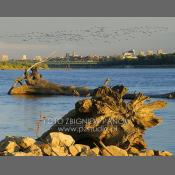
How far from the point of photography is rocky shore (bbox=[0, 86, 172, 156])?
1145cm

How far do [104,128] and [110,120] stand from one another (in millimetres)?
215

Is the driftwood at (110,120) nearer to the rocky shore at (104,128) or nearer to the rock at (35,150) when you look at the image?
the rocky shore at (104,128)

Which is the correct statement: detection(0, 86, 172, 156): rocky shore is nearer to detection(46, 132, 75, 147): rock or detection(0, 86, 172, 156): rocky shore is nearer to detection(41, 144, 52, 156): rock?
detection(46, 132, 75, 147): rock

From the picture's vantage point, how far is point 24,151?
11.0 m

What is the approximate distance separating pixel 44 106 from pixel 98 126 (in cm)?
1408

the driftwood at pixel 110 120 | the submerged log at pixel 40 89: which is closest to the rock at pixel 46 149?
the driftwood at pixel 110 120

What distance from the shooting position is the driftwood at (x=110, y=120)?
12.3m

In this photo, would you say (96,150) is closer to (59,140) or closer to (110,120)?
(59,140)

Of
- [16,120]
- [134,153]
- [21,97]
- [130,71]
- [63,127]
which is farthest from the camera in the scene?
[130,71]

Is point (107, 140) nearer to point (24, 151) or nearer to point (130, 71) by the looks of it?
point (24, 151)

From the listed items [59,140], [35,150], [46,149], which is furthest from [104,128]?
[35,150]

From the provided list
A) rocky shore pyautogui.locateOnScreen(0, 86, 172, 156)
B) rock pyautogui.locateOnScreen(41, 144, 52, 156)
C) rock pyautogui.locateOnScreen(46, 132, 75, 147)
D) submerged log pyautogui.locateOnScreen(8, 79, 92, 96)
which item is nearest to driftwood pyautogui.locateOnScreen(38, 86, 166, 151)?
rocky shore pyautogui.locateOnScreen(0, 86, 172, 156)

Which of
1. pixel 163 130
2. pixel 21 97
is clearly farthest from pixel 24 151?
pixel 21 97

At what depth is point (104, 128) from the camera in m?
12.2
